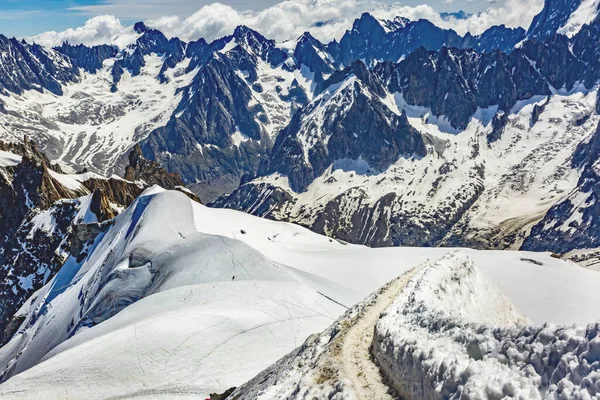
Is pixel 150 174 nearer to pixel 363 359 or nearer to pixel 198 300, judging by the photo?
pixel 198 300

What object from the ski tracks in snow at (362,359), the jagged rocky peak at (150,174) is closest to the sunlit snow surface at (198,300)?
the ski tracks in snow at (362,359)

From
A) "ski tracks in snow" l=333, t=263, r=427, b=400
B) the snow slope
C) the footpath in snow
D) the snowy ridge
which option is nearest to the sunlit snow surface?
the footpath in snow

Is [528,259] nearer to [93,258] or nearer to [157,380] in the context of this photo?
[157,380]

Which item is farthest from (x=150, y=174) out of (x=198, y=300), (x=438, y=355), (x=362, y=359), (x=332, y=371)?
(x=438, y=355)

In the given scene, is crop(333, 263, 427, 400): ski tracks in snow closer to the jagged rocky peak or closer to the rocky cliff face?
the rocky cliff face

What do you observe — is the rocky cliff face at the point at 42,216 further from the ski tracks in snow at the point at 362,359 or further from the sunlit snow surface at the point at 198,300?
the ski tracks in snow at the point at 362,359

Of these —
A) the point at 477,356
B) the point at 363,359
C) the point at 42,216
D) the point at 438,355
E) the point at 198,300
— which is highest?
the point at 477,356
